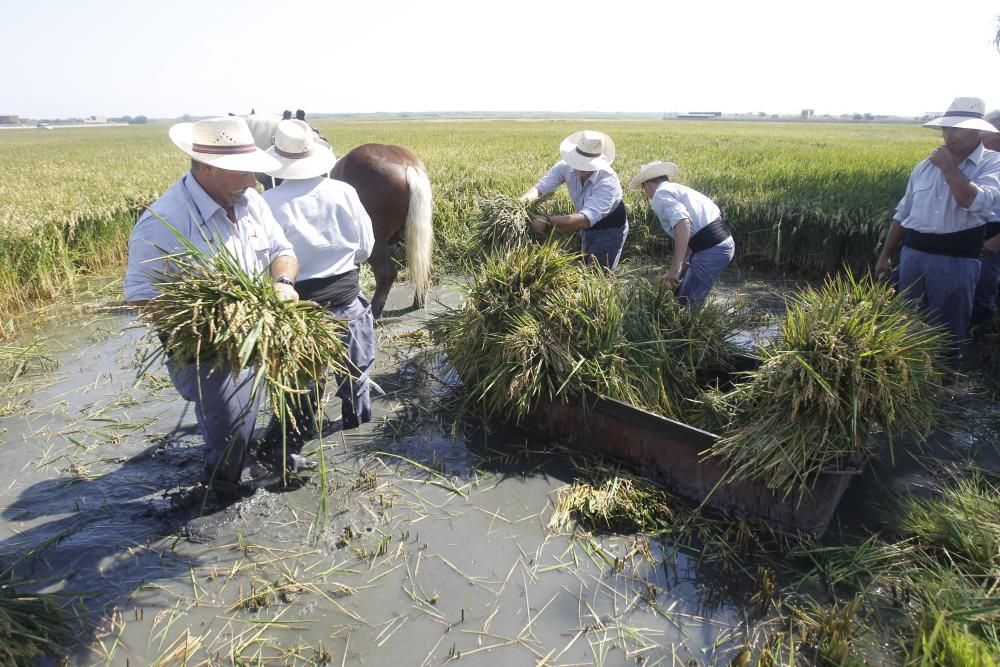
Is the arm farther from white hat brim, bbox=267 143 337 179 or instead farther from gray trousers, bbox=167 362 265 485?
gray trousers, bbox=167 362 265 485

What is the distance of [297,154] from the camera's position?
3.33 meters

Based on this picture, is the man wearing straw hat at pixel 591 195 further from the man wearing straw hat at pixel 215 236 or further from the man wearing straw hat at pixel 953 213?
the man wearing straw hat at pixel 215 236

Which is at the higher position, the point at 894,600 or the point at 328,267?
the point at 328,267

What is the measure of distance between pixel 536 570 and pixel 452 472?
93cm

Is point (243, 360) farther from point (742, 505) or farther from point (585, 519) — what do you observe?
point (742, 505)

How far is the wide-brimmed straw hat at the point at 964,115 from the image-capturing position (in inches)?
143

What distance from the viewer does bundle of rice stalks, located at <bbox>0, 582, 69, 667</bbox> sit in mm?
2072

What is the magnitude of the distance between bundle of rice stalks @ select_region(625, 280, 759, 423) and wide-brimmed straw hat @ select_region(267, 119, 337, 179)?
2.07 meters

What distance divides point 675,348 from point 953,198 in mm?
2002

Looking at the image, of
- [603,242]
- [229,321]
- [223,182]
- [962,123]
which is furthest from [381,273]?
[962,123]

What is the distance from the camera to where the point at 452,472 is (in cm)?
352

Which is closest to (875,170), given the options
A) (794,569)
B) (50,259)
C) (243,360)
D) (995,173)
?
(995,173)

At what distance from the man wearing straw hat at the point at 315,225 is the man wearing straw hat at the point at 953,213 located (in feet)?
11.1

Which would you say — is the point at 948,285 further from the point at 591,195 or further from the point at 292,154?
the point at 292,154
